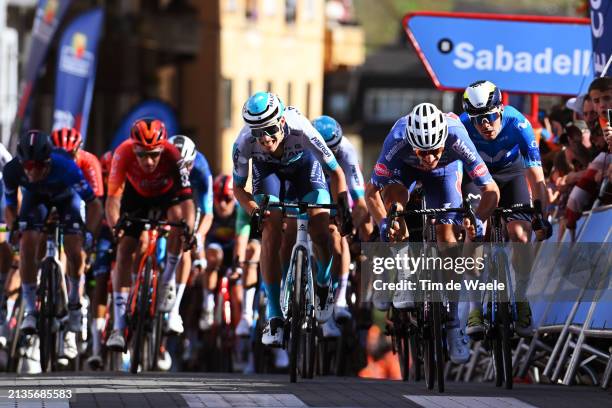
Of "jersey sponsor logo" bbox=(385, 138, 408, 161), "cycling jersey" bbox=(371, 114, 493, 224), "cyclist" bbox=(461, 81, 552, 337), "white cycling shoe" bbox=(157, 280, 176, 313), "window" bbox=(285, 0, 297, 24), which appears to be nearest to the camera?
"cycling jersey" bbox=(371, 114, 493, 224)

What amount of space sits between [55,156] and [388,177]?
151 inches

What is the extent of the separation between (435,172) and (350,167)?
3517mm

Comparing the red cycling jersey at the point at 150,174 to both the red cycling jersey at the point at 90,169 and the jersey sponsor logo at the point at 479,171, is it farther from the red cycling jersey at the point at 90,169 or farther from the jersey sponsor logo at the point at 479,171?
the jersey sponsor logo at the point at 479,171

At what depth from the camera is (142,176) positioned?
18438 millimetres

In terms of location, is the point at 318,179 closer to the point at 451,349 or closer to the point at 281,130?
the point at 281,130

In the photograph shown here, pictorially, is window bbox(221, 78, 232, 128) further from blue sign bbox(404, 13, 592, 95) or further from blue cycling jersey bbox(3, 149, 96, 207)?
blue cycling jersey bbox(3, 149, 96, 207)

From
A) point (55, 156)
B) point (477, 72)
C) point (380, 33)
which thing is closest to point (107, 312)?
point (55, 156)

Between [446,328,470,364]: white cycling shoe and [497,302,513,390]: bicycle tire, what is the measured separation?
0.88 feet

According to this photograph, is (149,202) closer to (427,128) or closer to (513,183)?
(513,183)

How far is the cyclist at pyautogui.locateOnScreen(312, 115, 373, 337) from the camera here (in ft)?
62.6

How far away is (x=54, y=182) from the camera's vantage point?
18.7m

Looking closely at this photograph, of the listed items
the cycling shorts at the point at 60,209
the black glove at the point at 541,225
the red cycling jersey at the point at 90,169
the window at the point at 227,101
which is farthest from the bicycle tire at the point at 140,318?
the window at the point at 227,101

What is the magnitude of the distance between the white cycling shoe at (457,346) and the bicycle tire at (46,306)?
14.1 ft

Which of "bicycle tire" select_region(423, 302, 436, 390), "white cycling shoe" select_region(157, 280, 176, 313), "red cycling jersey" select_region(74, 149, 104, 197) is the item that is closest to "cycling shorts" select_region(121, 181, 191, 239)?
"white cycling shoe" select_region(157, 280, 176, 313)
